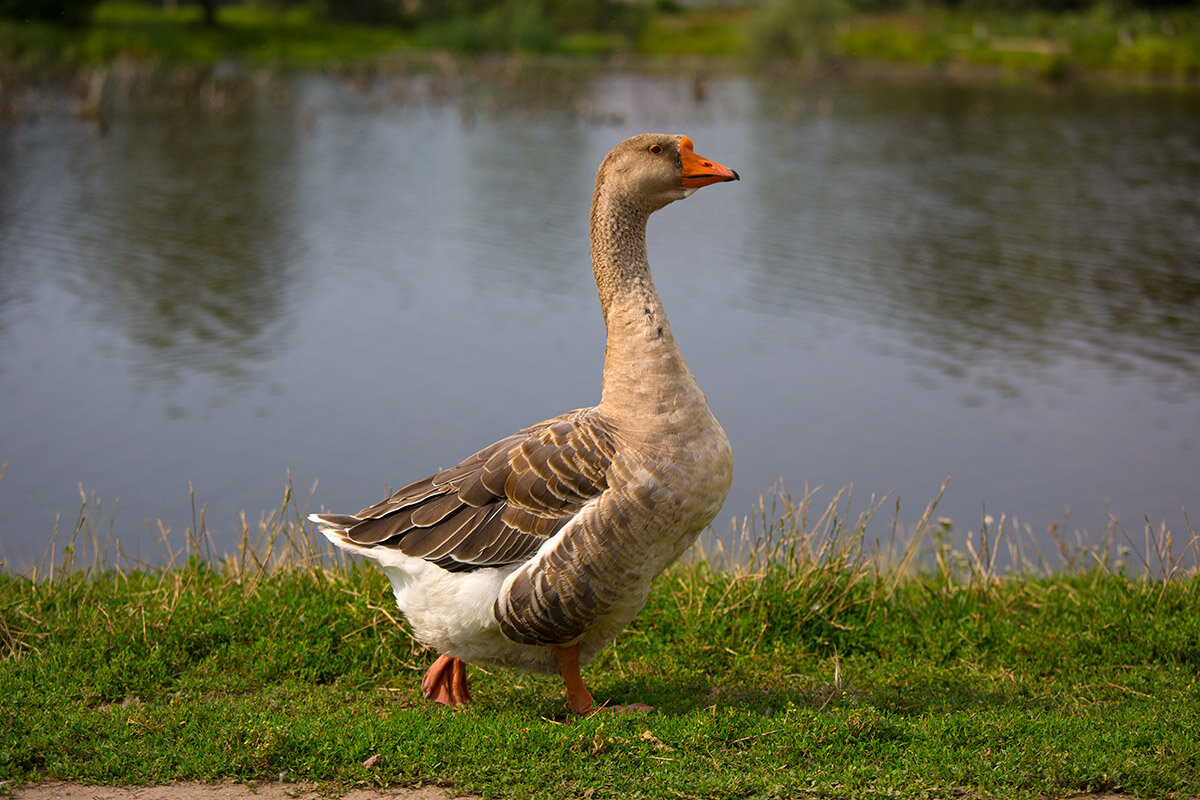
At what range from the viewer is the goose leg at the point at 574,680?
5461 millimetres

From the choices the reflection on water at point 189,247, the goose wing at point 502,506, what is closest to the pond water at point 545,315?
the reflection on water at point 189,247

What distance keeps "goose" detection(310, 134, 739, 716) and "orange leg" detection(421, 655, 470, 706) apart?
0.71 ft

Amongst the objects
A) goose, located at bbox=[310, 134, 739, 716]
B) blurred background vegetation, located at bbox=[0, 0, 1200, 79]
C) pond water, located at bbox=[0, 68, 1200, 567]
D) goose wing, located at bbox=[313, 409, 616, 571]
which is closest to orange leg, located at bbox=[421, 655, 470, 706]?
goose, located at bbox=[310, 134, 739, 716]

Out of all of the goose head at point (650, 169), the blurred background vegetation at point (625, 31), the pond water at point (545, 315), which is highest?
the blurred background vegetation at point (625, 31)

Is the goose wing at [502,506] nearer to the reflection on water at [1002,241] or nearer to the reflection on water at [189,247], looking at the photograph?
the reflection on water at [189,247]

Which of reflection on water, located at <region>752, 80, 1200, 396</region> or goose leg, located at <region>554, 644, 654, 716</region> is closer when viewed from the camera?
goose leg, located at <region>554, 644, 654, 716</region>

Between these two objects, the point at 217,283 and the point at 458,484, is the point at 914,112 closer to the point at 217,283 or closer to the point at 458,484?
the point at 217,283

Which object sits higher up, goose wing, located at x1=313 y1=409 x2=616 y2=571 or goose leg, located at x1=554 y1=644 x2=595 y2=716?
goose wing, located at x1=313 y1=409 x2=616 y2=571

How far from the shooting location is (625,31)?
79625 mm

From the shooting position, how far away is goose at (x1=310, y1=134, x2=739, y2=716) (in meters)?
5.11

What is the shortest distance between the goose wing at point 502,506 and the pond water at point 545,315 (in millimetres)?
5737

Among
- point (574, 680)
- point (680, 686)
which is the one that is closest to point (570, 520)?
point (574, 680)

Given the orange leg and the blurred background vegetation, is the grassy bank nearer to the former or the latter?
the orange leg

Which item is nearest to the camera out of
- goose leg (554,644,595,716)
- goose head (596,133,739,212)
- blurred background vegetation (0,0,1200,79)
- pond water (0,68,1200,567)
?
goose leg (554,644,595,716)
